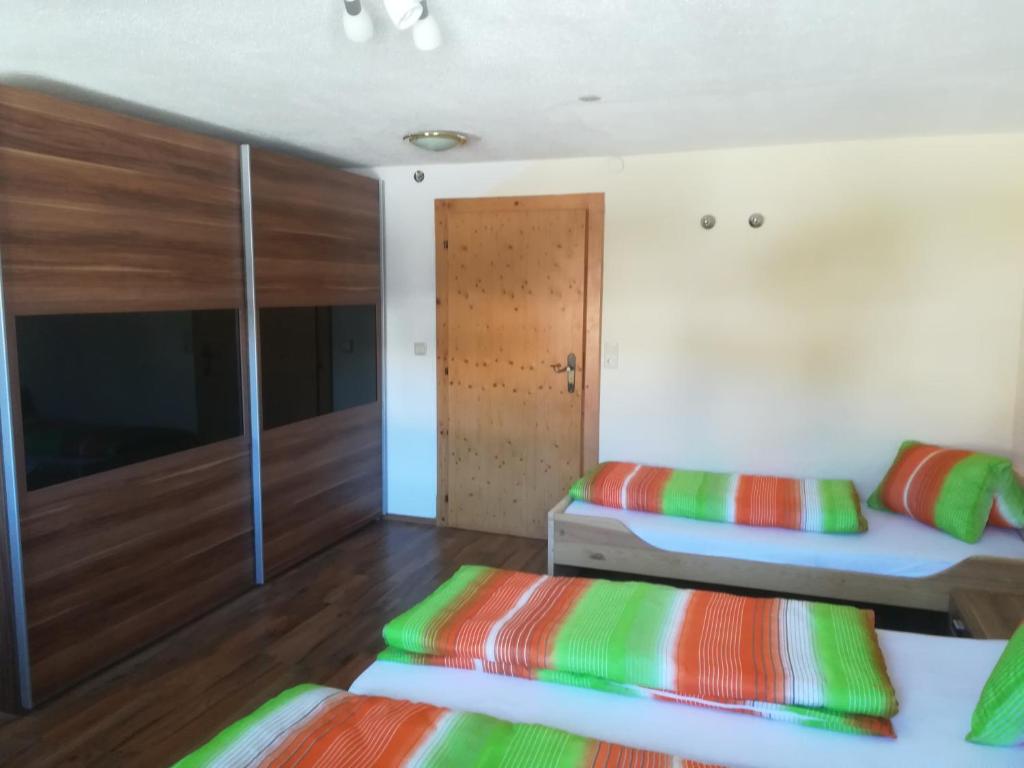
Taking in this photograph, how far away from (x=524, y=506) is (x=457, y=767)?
2966 millimetres

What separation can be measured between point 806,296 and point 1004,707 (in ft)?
8.31

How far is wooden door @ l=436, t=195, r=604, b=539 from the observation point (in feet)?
13.9

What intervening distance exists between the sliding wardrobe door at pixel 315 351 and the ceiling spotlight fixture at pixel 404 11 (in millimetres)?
1866

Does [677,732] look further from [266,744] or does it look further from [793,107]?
[793,107]

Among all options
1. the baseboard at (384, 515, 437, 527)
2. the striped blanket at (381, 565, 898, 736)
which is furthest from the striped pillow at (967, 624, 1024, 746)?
the baseboard at (384, 515, 437, 527)

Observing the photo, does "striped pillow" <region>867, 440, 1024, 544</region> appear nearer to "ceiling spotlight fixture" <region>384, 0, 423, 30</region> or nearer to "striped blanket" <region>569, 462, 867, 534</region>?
"striped blanket" <region>569, 462, 867, 534</region>

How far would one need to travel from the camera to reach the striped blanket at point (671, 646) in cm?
182

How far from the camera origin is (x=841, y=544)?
3107 millimetres

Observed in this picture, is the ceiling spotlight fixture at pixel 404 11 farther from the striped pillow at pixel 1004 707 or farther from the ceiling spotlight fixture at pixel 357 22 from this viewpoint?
the striped pillow at pixel 1004 707

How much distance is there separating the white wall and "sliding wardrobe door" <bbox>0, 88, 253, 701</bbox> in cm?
169

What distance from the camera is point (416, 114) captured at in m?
3.15

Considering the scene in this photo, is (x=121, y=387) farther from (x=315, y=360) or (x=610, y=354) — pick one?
(x=610, y=354)

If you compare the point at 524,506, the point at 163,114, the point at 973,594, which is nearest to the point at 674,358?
the point at 524,506

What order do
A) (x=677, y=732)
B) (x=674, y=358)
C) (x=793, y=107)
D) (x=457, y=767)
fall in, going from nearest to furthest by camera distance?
(x=457, y=767), (x=677, y=732), (x=793, y=107), (x=674, y=358)
